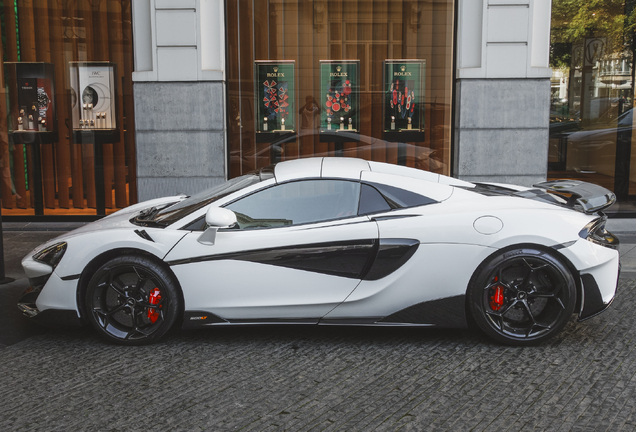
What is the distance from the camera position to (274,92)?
9875mm

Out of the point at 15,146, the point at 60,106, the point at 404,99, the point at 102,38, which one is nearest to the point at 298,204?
the point at 404,99

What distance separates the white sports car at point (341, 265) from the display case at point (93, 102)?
5.49m

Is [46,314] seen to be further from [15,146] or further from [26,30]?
[26,30]

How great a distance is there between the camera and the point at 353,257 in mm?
4594

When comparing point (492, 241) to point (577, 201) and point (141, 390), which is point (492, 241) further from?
point (141, 390)

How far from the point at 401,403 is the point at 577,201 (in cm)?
223

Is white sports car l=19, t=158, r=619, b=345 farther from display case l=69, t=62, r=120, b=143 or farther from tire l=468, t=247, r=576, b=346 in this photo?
display case l=69, t=62, r=120, b=143

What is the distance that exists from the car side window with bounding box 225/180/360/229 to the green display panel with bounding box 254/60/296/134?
524cm

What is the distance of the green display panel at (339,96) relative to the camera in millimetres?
9766

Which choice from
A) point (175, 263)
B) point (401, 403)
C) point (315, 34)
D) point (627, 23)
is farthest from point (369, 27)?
point (401, 403)

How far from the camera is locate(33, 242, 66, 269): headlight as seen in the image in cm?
479

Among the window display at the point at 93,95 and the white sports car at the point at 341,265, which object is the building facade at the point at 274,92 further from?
the white sports car at the point at 341,265

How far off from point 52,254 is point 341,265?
2158 mm

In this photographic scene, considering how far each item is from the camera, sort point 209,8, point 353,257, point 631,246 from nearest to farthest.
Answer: point 353,257 < point 631,246 < point 209,8
